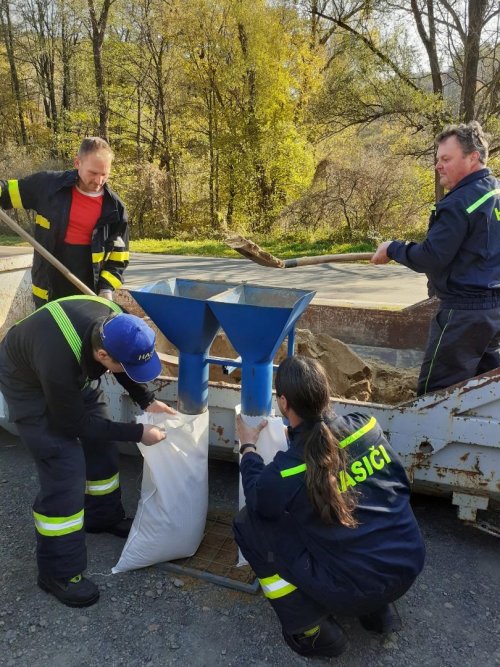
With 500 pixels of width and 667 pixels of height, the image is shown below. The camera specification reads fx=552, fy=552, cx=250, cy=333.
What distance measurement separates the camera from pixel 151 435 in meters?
2.36

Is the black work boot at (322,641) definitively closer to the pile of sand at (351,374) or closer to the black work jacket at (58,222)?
the pile of sand at (351,374)

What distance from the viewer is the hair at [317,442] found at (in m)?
1.81

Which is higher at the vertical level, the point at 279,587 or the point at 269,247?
the point at 269,247

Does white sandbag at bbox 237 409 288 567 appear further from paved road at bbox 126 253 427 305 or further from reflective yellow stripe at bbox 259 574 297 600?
paved road at bbox 126 253 427 305

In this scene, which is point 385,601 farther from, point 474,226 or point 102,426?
point 474,226

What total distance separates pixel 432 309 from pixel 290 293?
A: 1552mm

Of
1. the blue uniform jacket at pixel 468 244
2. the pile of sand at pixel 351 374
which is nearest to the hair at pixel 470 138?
the blue uniform jacket at pixel 468 244

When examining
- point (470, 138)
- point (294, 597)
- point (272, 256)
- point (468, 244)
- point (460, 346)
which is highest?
point (470, 138)

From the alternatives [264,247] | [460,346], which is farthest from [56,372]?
[264,247]

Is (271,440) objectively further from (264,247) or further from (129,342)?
(264,247)

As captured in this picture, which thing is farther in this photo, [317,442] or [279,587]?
[279,587]

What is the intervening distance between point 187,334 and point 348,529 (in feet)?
3.96

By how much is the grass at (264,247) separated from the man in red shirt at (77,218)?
9594 millimetres

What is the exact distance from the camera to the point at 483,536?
2.81m
